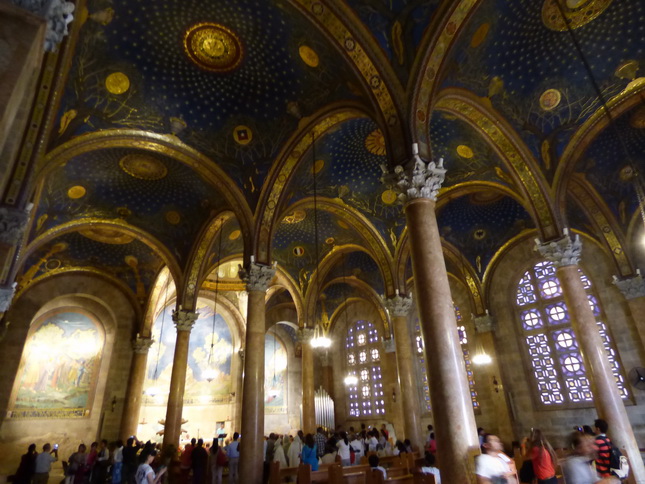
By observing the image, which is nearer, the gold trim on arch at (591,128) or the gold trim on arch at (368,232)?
the gold trim on arch at (591,128)

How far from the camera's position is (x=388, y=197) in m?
13.0

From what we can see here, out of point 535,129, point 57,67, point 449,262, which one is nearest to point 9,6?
point 57,67

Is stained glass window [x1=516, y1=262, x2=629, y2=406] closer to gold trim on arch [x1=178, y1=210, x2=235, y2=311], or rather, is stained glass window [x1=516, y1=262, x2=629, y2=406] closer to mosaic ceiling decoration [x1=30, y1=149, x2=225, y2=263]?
gold trim on arch [x1=178, y1=210, x2=235, y2=311]

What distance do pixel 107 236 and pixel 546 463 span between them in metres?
15.9

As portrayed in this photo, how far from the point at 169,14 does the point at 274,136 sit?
138 inches

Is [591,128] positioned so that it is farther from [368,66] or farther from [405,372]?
[405,372]

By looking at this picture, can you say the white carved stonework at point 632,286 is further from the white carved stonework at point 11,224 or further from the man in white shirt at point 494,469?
the white carved stonework at point 11,224

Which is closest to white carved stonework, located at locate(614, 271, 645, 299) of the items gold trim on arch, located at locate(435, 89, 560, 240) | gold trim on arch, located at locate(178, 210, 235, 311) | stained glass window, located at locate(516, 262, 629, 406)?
stained glass window, located at locate(516, 262, 629, 406)

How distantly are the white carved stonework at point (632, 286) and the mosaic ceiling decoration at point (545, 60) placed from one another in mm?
5226

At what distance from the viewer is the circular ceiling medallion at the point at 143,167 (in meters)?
11.1

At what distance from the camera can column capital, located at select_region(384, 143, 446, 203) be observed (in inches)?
254

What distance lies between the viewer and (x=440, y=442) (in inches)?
195

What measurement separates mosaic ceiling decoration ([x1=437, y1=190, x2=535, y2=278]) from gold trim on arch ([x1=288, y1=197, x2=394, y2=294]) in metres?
2.62

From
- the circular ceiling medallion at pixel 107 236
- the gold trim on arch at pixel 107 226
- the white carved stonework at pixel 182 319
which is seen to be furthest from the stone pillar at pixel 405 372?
the circular ceiling medallion at pixel 107 236
